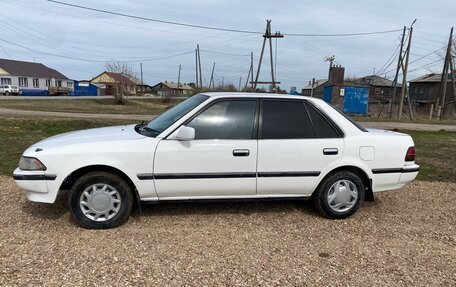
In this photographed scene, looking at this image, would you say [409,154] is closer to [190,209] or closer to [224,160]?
[224,160]

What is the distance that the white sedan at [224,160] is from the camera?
3939mm

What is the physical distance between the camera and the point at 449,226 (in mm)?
4504

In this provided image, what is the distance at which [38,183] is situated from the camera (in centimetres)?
388

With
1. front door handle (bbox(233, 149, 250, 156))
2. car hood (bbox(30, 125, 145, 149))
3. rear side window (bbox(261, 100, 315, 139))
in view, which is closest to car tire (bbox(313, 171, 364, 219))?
rear side window (bbox(261, 100, 315, 139))

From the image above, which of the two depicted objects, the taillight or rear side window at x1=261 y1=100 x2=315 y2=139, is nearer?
rear side window at x1=261 y1=100 x2=315 y2=139

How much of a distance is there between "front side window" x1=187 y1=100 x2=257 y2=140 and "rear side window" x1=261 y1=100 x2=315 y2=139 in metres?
0.17

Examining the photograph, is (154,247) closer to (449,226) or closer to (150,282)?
(150,282)

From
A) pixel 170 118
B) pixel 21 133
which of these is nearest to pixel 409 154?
pixel 170 118

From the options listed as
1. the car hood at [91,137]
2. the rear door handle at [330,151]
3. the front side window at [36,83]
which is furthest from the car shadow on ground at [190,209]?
the front side window at [36,83]

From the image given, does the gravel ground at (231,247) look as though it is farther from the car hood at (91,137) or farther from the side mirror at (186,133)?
the side mirror at (186,133)

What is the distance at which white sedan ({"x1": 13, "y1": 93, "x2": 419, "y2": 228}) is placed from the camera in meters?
3.94

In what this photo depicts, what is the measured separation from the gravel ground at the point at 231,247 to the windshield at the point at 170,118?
1.03 metres

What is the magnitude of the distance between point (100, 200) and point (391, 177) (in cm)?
348

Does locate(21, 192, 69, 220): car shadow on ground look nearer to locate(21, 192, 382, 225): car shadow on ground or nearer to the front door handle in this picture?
locate(21, 192, 382, 225): car shadow on ground
